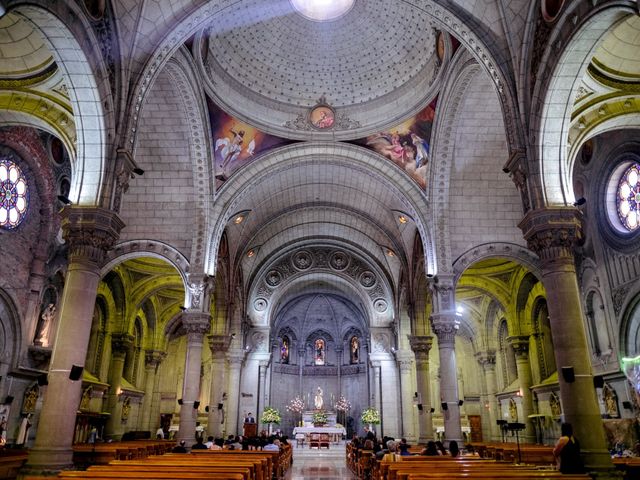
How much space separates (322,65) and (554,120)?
42.2 ft

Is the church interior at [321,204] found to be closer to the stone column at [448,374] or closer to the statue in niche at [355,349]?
the stone column at [448,374]

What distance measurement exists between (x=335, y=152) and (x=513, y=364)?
616 inches

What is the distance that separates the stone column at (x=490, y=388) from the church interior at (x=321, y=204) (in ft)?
0.59

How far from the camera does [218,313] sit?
26.1 meters

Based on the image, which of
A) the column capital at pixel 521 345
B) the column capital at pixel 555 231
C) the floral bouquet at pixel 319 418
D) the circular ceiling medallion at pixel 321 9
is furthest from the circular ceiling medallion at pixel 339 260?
the column capital at pixel 555 231

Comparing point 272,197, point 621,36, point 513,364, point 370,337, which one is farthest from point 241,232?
point 621,36

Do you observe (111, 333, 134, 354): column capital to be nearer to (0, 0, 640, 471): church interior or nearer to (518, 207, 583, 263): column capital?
(0, 0, 640, 471): church interior

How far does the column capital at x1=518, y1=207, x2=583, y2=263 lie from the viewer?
1042 cm

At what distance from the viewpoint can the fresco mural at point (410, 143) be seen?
19.2 m

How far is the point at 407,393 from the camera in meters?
29.7

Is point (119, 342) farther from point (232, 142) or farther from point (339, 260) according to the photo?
point (339, 260)

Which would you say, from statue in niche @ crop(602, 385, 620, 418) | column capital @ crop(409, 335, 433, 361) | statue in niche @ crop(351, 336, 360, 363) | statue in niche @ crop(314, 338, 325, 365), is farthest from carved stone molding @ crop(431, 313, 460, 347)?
statue in niche @ crop(314, 338, 325, 365)

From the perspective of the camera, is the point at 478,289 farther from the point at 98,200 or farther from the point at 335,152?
the point at 98,200

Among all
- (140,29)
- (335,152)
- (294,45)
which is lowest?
(140,29)
